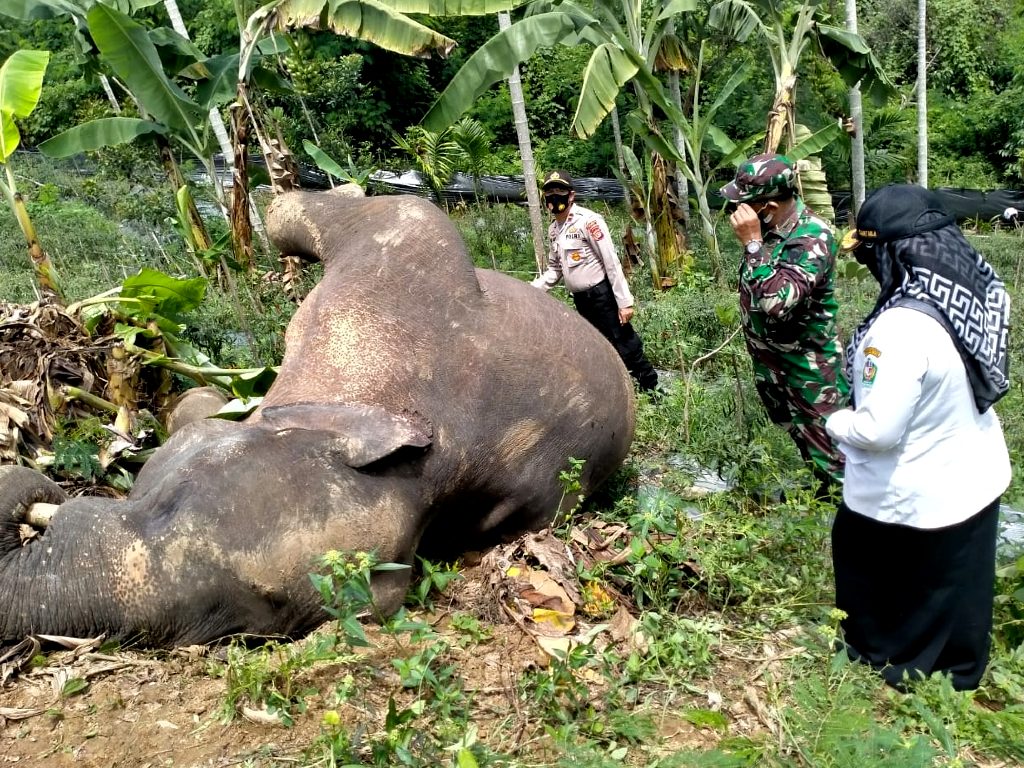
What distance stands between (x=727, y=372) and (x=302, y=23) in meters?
4.34

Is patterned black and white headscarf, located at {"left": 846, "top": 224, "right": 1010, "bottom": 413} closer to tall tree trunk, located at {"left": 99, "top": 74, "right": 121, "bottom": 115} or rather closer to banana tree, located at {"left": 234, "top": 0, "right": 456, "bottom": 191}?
banana tree, located at {"left": 234, "top": 0, "right": 456, "bottom": 191}

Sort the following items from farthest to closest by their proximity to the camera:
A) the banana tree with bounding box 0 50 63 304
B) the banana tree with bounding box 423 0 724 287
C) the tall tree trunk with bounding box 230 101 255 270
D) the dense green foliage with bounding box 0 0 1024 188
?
the dense green foliage with bounding box 0 0 1024 188 → the tall tree trunk with bounding box 230 101 255 270 → the banana tree with bounding box 423 0 724 287 → the banana tree with bounding box 0 50 63 304

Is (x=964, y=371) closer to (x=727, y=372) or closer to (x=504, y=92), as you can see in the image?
(x=727, y=372)

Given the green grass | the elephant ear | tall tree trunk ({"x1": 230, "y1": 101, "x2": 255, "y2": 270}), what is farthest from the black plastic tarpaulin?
the elephant ear

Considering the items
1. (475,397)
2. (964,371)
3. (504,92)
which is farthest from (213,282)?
(504,92)

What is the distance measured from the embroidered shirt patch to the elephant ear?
142 centimetres

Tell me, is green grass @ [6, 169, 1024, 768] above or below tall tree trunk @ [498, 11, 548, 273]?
below

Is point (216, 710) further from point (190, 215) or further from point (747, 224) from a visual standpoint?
point (190, 215)

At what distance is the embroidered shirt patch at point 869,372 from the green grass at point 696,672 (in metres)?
0.67

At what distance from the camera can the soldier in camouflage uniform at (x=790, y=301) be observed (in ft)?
11.8

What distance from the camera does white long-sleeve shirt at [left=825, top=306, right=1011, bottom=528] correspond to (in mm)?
2432

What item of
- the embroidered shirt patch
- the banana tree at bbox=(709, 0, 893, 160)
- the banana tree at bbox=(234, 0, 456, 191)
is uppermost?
the banana tree at bbox=(234, 0, 456, 191)

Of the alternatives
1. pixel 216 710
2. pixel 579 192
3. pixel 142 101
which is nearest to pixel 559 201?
pixel 216 710

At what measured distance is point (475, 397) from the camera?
3.24 metres
